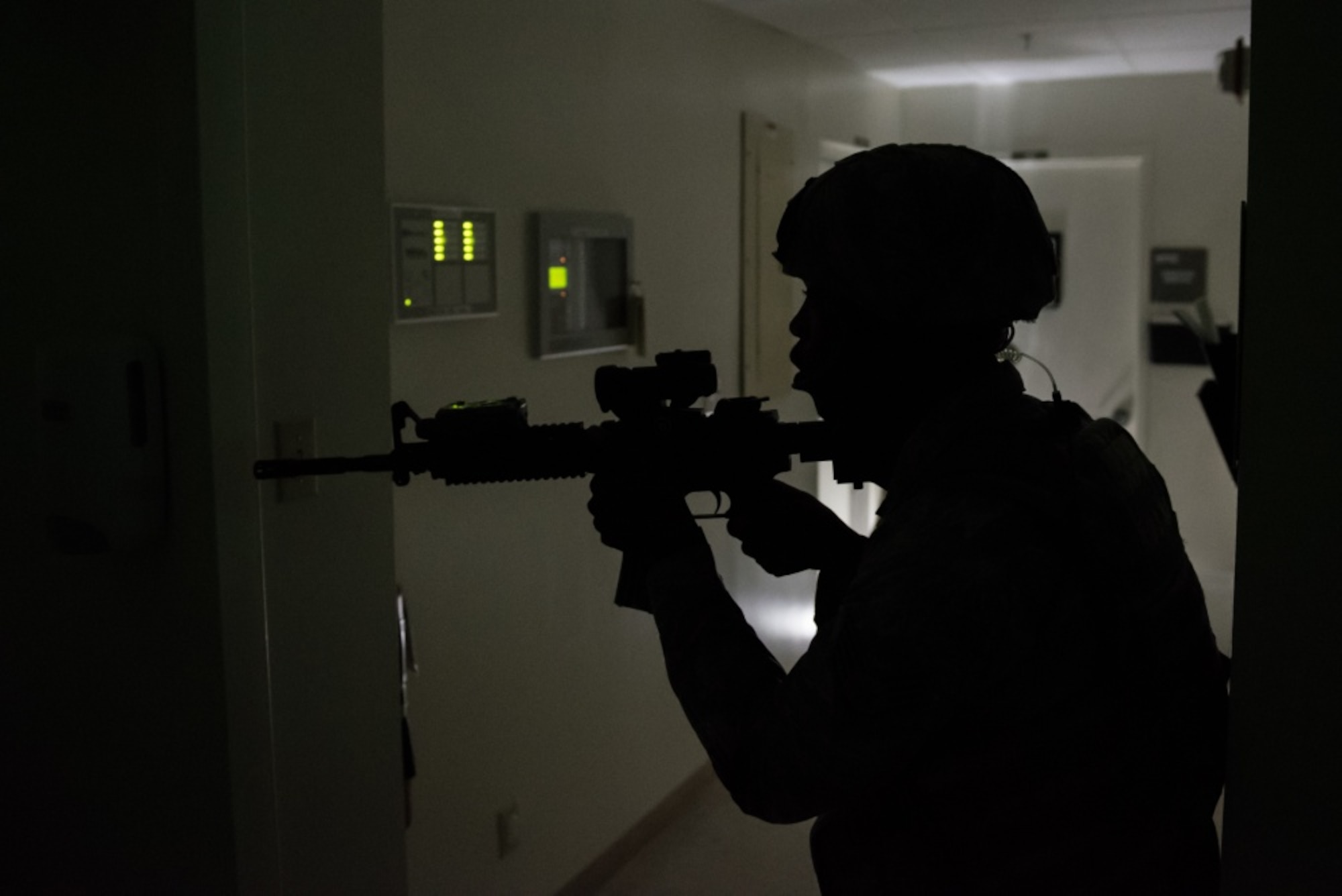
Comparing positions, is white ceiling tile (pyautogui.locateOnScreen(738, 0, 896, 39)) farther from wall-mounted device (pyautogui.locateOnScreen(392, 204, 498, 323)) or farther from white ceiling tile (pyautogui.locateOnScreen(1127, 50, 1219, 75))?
wall-mounted device (pyautogui.locateOnScreen(392, 204, 498, 323))

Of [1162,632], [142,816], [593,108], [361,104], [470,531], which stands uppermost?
[593,108]

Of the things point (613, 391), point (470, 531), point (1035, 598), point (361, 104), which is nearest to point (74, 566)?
point (361, 104)

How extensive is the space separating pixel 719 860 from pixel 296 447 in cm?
209

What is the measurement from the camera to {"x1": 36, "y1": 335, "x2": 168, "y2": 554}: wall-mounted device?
1.39 m

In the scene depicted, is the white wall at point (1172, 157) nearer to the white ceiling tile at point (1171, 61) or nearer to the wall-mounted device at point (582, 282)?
the white ceiling tile at point (1171, 61)

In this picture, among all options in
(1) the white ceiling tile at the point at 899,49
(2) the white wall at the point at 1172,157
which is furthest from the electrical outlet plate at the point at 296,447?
(2) the white wall at the point at 1172,157

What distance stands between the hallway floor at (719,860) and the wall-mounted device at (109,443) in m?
1.91

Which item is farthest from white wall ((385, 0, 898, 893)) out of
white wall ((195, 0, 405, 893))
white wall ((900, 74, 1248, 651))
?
white wall ((900, 74, 1248, 651))

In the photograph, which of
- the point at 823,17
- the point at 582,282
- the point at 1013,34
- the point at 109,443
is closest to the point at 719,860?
the point at 582,282

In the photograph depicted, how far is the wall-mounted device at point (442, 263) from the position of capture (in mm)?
2174

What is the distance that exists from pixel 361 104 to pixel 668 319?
1.69 m

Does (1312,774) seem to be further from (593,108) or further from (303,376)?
(593,108)

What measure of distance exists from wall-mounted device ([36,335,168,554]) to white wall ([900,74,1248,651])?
4252 millimetres

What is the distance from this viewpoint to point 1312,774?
0.77 m
